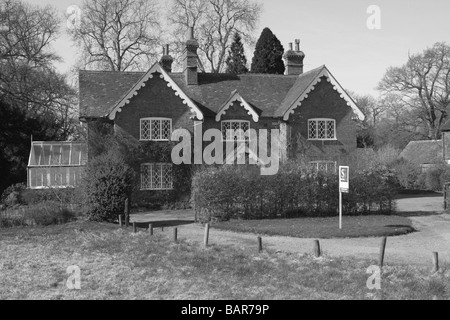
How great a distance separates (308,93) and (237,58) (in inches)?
720

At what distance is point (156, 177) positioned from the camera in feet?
100

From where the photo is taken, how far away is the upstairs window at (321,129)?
106ft

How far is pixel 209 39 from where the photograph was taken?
5206 centimetres

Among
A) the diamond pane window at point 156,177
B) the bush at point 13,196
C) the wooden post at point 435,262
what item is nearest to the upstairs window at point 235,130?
the diamond pane window at point 156,177

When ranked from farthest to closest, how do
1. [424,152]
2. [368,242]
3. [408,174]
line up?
[424,152]
[408,174]
[368,242]

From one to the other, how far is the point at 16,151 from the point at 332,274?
29.4m

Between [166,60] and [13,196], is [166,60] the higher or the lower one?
the higher one

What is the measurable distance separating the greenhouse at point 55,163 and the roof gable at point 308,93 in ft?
39.9

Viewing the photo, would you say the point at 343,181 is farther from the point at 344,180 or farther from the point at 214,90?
the point at 214,90

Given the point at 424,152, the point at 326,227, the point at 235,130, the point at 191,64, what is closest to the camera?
the point at 326,227

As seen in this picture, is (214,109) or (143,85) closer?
(143,85)

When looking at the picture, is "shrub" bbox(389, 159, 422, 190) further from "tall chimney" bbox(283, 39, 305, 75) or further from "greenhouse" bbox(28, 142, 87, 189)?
"greenhouse" bbox(28, 142, 87, 189)

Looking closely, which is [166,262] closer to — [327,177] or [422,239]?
[422,239]

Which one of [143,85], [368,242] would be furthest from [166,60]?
[368,242]
